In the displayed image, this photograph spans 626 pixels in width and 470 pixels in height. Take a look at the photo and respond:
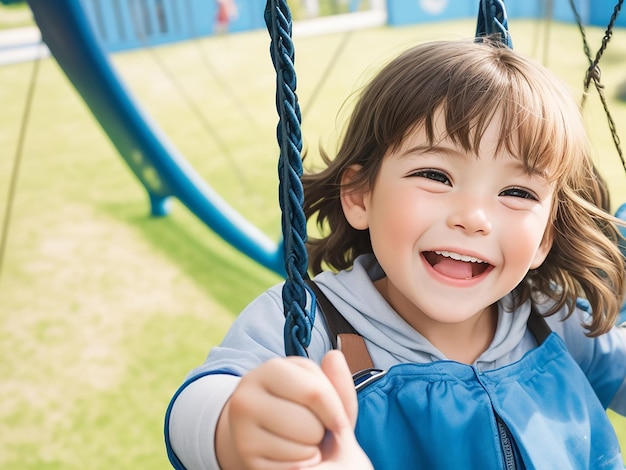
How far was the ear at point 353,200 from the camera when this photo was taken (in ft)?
2.93

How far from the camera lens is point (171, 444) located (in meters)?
0.69

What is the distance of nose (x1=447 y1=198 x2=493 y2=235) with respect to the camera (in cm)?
75

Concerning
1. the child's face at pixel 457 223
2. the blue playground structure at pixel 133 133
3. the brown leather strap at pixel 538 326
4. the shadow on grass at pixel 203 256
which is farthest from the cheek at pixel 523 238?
the shadow on grass at pixel 203 256

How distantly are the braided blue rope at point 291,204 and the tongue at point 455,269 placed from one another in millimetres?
181

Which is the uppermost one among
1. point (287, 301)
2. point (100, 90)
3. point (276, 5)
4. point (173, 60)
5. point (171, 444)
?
point (276, 5)

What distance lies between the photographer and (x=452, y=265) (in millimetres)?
789

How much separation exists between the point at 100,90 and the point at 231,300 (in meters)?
0.69

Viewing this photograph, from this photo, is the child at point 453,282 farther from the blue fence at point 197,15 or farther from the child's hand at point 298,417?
the blue fence at point 197,15

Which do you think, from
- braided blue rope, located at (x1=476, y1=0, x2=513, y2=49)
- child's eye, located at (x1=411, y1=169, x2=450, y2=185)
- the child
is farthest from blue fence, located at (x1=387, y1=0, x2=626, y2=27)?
child's eye, located at (x1=411, y1=169, x2=450, y2=185)

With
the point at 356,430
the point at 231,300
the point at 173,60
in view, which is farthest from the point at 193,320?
the point at 173,60

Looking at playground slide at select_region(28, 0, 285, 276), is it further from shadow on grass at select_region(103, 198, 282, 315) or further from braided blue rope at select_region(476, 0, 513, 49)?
braided blue rope at select_region(476, 0, 513, 49)

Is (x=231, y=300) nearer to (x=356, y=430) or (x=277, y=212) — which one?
(x=277, y=212)

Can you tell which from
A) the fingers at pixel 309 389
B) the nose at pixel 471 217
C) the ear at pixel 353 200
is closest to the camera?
the fingers at pixel 309 389

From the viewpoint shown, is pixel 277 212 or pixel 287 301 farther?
pixel 277 212
